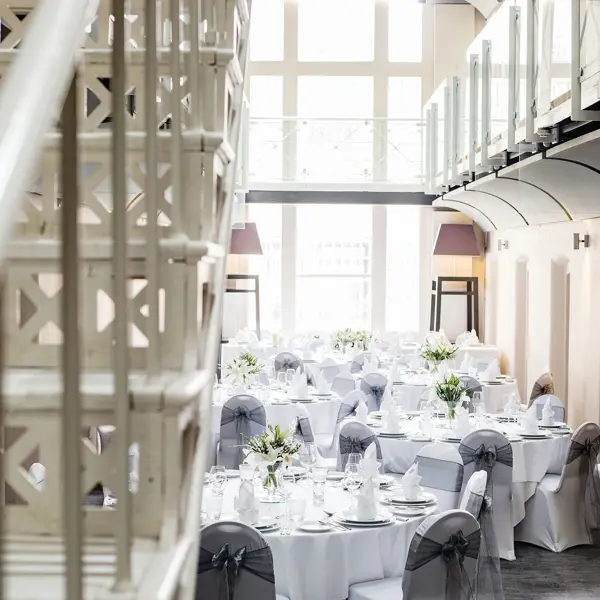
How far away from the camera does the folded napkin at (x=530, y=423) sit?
6.90 m

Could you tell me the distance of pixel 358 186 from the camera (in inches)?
561

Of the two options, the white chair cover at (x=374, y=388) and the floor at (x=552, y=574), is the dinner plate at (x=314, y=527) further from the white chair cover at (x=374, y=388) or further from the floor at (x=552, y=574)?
the white chair cover at (x=374, y=388)

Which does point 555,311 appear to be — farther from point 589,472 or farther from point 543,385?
point 589,472

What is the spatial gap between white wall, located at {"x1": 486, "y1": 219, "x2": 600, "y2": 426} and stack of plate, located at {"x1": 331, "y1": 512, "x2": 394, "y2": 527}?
14.6 feet

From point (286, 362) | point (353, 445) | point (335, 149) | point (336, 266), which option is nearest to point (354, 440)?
point (353, 445)

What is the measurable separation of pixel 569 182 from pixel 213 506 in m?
4.89

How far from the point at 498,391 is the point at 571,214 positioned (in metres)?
1.98

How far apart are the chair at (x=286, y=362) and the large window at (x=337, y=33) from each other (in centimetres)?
693

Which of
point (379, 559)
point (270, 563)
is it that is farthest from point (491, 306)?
point (270, 563)

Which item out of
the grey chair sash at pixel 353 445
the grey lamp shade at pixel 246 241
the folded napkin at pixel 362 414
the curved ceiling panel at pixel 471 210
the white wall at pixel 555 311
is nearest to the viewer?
the grey chair sash at pixel 353 445

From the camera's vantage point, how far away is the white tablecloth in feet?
31.0

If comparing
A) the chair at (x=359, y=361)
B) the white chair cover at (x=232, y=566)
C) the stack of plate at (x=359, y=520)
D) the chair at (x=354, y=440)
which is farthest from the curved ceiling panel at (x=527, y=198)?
the white chair cover at (x=232, y=566)

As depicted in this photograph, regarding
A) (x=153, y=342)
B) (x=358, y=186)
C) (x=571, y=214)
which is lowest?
(x=153, y=342)

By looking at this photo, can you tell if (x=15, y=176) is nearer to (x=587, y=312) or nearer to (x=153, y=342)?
(x=153, y=342)
